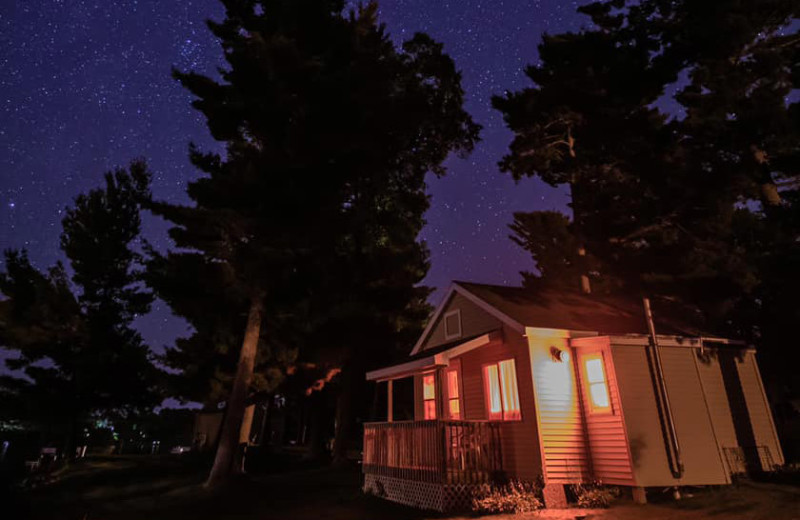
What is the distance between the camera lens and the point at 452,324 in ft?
51.9

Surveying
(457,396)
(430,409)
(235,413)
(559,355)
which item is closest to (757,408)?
(559,355)

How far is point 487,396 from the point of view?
508 inches

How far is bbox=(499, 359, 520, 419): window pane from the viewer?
39.1 feet

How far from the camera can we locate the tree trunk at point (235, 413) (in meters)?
14.3

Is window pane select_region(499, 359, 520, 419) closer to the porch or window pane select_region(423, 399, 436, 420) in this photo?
the porch

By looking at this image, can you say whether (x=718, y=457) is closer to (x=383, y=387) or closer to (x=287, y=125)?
(x=287, y=125)

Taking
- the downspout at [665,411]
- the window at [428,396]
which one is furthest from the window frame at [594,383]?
the window at [428,396]

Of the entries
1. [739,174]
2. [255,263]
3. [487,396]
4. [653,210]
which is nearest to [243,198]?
[255,263]

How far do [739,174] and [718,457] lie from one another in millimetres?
10145

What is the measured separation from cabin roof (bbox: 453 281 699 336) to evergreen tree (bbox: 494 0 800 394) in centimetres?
140

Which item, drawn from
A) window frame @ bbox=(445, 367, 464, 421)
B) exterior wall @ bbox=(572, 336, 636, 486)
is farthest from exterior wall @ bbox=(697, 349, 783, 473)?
window frame @ bbox=(445, 367, 464, 421)

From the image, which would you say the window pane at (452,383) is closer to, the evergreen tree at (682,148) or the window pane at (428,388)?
the window pane at (428,388)

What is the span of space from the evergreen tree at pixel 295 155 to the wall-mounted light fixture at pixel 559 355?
908 centimetres

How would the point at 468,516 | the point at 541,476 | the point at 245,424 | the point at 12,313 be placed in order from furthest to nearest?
the point at 12,313
the point at 245,424
the point at 541,476
the point at 468,516
